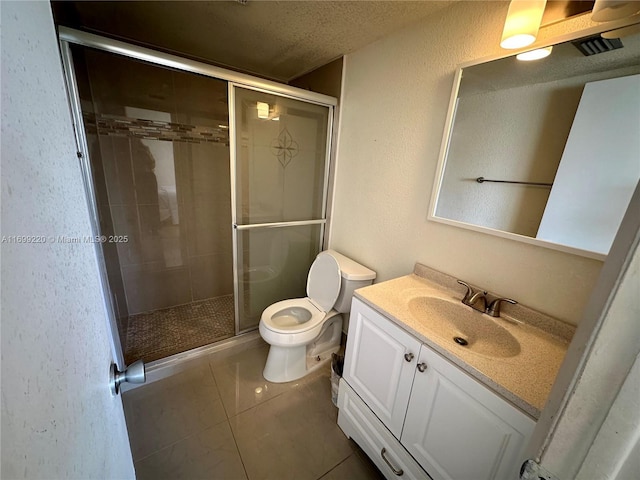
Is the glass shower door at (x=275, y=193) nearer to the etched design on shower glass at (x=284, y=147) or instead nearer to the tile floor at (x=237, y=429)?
the etched design on shower glass at (x=284, y=147)

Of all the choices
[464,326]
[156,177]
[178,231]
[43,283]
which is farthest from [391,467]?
[156,177]

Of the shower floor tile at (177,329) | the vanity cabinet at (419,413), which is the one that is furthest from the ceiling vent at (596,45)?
the shower floor tile at (177,329)

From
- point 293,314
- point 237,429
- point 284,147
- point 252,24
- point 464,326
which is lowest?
point 237,429

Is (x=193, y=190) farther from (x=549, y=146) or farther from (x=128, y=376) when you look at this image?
(x=549, y=146)

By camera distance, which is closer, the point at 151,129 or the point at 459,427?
the point at 459,427

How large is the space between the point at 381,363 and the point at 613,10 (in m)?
1.51

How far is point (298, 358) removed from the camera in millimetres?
1817

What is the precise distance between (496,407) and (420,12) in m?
1.79

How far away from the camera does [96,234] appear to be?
1.41 meters

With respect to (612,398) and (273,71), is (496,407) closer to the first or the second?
(612,398)

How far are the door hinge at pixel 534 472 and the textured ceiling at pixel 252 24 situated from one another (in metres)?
1.73

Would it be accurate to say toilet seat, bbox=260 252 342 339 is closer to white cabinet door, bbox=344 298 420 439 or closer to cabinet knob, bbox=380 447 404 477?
white cabinet door, bbox=344 298 420 439

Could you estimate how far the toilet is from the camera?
1.69m

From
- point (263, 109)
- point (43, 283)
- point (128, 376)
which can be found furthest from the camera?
point (263, 109)
